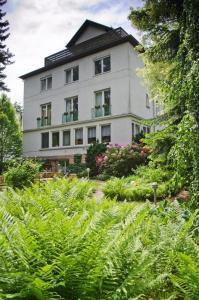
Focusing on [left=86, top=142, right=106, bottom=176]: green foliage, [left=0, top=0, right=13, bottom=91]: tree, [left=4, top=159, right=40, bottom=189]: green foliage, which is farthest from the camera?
[left=0, top=0, right=13, bottom=91]: tree

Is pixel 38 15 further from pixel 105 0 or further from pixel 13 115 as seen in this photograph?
pixel 13 115

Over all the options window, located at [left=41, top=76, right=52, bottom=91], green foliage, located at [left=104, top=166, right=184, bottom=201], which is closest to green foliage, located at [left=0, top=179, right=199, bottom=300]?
green foliage, located at [left=104, top=166, right=184, bottom=201]

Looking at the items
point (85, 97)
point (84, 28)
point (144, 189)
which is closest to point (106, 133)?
point (85, 97)

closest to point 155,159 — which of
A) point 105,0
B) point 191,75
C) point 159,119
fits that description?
point 159,119

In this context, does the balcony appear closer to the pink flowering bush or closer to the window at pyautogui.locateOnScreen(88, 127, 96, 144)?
the window at pyautogui.locateOnScreen(88, 127, 96, 144)

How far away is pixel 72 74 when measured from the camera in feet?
77.7

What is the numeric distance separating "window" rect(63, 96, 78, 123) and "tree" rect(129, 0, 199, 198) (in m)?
14.9

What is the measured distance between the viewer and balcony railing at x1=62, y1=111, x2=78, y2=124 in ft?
75.4

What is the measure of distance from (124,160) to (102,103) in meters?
7.75

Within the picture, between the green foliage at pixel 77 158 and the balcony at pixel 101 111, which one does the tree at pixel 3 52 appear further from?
the green foliage at pixel 77 158

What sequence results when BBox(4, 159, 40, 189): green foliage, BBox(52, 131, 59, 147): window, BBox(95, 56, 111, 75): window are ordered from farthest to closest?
BBox(52, 131, 59, 147): window, BBox(95, 56, 111, 75): window, BBox(4, 159, 40, 189): green foliage

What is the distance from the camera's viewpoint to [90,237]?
194 cm

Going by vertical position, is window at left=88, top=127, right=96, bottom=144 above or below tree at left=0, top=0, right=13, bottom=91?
below

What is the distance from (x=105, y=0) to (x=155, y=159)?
4.56 m
